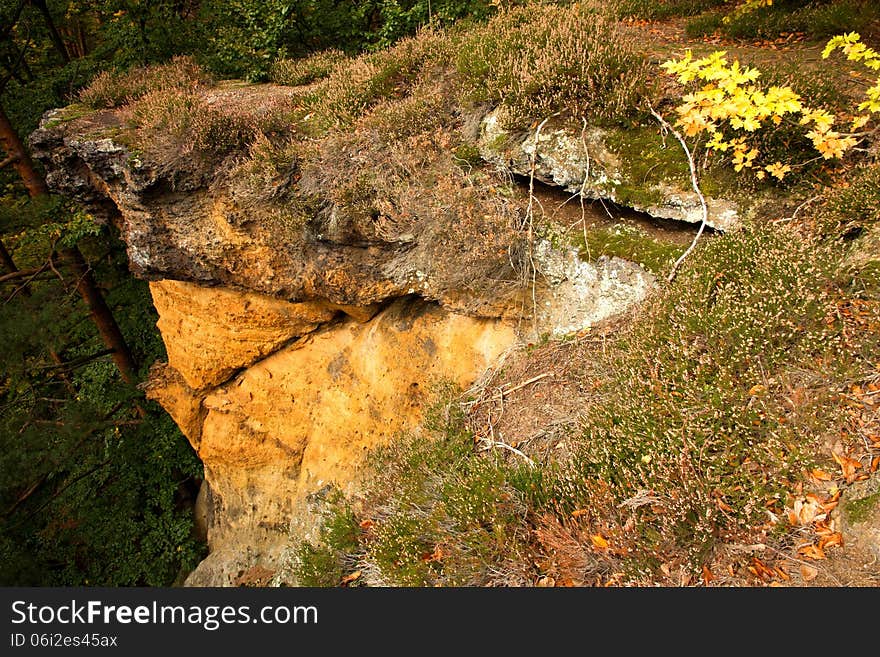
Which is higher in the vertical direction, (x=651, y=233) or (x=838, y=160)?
(x=838, y=160)

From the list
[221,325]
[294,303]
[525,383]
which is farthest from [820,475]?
[221,325]

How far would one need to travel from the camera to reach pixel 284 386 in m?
8.05

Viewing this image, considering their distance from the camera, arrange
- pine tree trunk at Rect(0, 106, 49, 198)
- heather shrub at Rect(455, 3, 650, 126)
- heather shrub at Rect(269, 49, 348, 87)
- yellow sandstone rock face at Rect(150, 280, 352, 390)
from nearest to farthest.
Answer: heather shrub at Rect(455, 3, 650, 126)
yellow sandstone rock face at Rect(150, 280, 352, 390)
heather shrub at Rect(269, 49, 348, 87)
pine tree trunk at Rect(0, 106, 49, 198)

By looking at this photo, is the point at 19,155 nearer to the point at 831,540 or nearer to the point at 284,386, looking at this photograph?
the point at 284,386

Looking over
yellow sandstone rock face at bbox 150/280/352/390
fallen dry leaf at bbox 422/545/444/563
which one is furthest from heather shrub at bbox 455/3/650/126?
fallen dry leaf at bbox 422/545/444/563

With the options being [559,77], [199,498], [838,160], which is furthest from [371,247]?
[199,498]

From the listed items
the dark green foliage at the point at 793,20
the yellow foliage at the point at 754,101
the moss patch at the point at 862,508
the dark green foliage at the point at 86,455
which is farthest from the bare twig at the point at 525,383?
the dark green foliage at the point at 86,455

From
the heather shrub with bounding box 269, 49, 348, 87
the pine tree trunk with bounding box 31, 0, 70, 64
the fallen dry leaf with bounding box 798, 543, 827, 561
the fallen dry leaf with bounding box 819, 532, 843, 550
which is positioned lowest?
the fallen dry leaf with bounding box 798, 543, 827, 561

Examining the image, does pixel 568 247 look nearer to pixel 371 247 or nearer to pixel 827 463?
pixel 371 247

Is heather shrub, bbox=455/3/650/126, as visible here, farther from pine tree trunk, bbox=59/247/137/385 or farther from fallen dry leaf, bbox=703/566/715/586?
pine tree trunk, bbox=59/247/137/385

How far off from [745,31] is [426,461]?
20.4 ft

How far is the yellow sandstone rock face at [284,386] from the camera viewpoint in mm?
6523

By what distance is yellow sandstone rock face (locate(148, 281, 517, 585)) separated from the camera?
21.4 ft

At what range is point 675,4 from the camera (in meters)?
7.45
